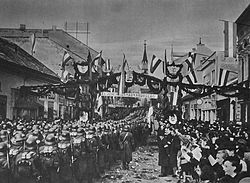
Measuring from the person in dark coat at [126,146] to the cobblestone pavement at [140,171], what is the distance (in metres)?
0.03

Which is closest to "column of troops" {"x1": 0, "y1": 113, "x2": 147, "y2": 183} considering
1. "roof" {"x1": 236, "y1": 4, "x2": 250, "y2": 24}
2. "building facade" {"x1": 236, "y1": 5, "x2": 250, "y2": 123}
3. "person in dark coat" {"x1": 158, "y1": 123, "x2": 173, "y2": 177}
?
"person in dark coat" {"x1": 158, "y1": 123, "x2": 173, "y2": 177}

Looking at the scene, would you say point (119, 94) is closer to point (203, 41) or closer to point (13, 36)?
point (203, 41)

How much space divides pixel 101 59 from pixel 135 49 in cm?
19

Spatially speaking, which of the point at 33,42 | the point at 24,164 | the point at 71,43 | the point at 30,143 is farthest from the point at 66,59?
the point at 24,164

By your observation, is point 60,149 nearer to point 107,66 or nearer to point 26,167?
point 26,167

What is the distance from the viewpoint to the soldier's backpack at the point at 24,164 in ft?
7.39

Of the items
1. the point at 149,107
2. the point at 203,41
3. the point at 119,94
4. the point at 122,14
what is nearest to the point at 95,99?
the point at 119,94

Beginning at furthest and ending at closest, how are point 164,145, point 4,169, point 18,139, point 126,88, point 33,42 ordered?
point 33,42
point 164,145
point 126,88
point 18,139
point 4,169

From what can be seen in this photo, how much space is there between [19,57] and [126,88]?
2.07 feet

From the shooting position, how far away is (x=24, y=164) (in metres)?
2.27

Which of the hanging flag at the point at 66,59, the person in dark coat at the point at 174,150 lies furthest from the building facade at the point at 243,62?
the hanging flag at the point at 66,59

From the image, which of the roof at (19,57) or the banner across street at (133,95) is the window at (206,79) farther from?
the roof at (19,57)

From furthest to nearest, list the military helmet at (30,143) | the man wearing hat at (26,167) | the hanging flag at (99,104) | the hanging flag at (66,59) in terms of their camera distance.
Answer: the hanging flag at (66,59), the hanging flag at (99,104), the military helmet at (30,143), the man wearing hat at (26,167)

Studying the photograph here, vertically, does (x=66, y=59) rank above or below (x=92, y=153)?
above
